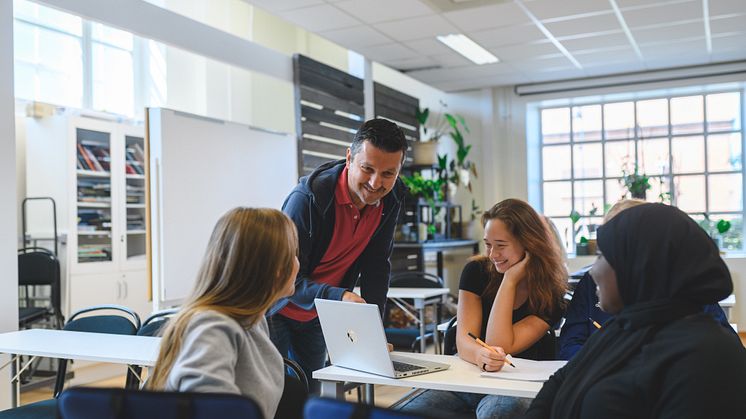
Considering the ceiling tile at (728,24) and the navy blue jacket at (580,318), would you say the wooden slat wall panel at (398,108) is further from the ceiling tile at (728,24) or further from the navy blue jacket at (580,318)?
the navy blue jacket at (580,318)

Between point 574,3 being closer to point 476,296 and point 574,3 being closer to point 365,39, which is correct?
point 365,39

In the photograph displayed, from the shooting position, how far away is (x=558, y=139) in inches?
344

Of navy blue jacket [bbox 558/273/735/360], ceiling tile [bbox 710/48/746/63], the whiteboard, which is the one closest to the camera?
navy blue jacket [bbox 558/273/735/360]

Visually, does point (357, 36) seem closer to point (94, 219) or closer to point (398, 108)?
point (398, 108)

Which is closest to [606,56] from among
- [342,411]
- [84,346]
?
[84,346]

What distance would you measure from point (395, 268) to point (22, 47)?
13.1 ft

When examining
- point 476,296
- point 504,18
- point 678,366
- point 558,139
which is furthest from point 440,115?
point 678,366

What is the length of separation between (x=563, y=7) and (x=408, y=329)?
8.64ft

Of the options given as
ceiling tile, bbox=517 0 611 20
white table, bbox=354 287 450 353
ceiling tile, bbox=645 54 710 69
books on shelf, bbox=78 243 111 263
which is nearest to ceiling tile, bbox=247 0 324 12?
ceiling tile, bbox=517 0 611 20

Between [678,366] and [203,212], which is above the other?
[203,212]

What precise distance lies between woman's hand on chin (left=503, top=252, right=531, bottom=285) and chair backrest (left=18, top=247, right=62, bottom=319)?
4.25 metres

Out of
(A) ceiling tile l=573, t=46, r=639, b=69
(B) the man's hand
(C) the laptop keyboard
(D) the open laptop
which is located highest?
(A) ceiling tile l=573, t=46, r=639, b=69

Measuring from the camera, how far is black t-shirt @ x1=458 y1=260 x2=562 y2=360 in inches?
102

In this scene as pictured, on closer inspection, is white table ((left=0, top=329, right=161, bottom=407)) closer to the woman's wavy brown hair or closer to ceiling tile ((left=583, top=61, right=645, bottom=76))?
the woman's wavy brown hair
